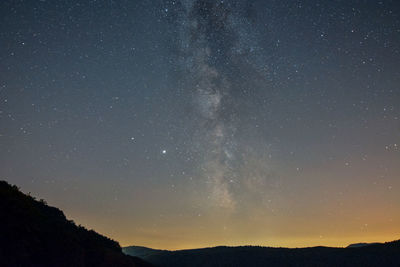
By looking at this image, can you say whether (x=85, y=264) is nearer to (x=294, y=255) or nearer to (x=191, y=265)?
(x=191, y=265)

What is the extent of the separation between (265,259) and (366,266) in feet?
117

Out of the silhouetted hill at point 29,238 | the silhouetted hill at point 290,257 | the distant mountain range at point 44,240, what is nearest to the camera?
the silhouetted hill at point 29,238

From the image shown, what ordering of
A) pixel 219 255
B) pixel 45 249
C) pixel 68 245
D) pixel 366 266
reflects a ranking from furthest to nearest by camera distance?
pixel 219 255
pixel 366 266
pixel 68 245
pixel 45 249

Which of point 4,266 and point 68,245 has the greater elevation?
point 68,245

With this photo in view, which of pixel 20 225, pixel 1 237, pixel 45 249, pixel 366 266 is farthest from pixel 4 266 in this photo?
pixel 366 266

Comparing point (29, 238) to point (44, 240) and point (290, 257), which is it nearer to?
point (44, 240)

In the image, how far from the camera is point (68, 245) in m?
32.5

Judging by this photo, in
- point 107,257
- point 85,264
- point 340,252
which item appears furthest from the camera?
point 340,252

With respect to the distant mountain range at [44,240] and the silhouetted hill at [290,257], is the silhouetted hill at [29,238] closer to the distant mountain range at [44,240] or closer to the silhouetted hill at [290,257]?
the distant mountain range at [44,240]

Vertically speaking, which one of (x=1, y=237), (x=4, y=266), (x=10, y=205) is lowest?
(x=4, y=266)

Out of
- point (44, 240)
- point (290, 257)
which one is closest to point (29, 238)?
point (44, 240)

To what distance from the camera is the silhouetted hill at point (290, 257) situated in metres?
96.0

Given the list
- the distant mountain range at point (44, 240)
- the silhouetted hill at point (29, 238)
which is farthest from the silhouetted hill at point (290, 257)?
the silhouetted hill at point (29, 238)

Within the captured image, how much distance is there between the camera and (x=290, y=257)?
4429 inches
